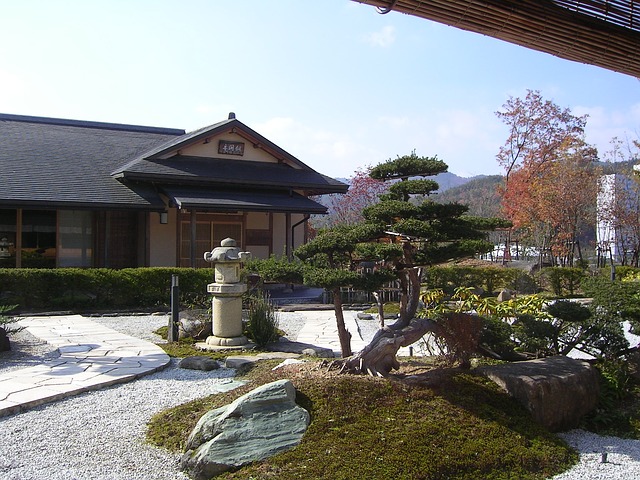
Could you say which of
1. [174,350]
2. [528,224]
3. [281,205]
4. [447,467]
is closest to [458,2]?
[447,467]

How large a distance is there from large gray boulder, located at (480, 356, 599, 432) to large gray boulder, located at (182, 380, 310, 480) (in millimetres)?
1909

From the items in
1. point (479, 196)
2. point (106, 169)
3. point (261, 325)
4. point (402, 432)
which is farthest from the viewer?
point (479, 196)

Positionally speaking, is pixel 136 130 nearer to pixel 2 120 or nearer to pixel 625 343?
pixel 2 120

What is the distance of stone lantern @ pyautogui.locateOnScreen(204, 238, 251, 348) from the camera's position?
28.3ft

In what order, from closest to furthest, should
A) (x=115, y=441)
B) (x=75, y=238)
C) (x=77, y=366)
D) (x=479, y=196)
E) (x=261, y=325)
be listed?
(x=115, y=441), (x=77, y=366), (x=261, y=325), (x=75, y=238), (x=479, y=196)

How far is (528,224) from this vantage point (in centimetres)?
2625

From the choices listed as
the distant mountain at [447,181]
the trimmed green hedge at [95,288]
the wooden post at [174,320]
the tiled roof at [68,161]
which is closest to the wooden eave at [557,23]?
the wooden post at [174,320]

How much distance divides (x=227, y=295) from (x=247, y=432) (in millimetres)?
4510

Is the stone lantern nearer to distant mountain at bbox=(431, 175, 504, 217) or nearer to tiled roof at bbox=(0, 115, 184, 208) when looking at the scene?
tiled roof at bbox=(0, 115, 184, 208)

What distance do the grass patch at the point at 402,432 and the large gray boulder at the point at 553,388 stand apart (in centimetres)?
12

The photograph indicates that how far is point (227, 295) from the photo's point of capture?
28.4 feet

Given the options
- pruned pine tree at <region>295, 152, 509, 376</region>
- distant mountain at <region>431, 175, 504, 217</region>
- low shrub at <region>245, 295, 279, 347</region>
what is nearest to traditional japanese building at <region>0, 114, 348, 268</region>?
low shrub at <region>245, 295, 279, 347</region>

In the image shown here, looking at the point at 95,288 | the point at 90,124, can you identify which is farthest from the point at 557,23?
the point at 90,124

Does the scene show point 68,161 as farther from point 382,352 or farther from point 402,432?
point 402,432
